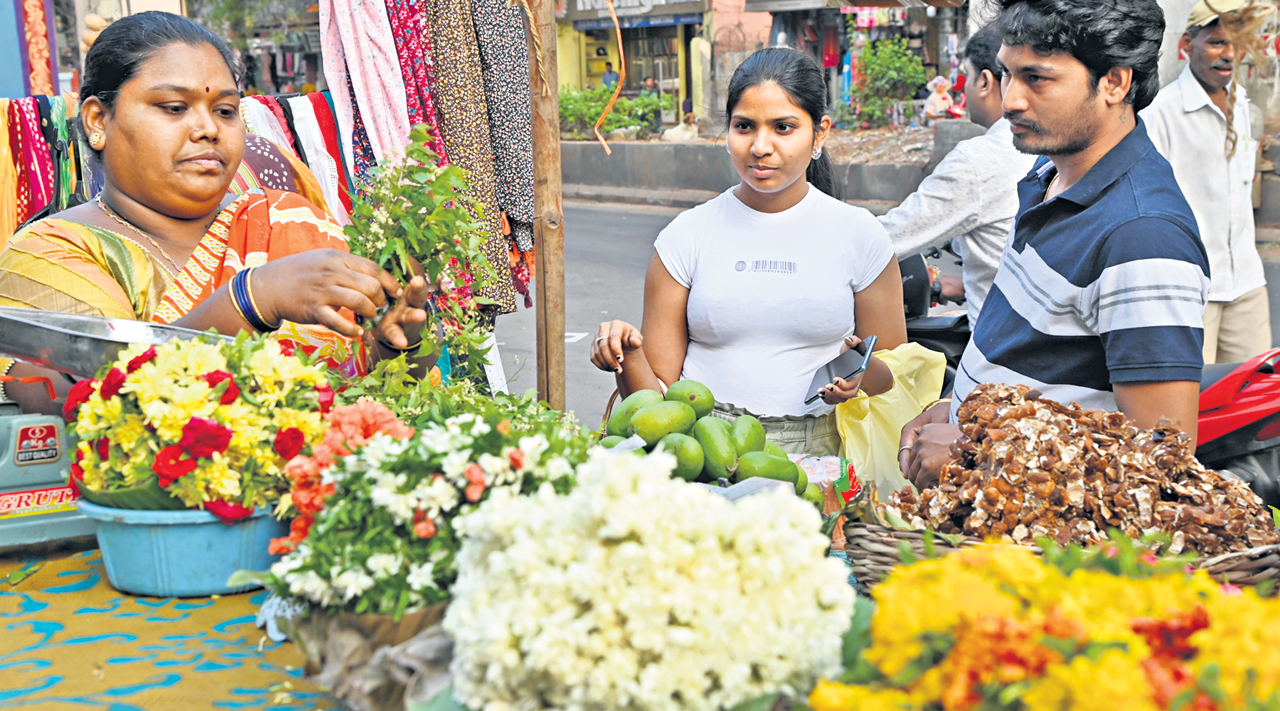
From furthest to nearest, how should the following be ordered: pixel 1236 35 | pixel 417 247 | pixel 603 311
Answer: pixel 603 311 < pixel 1236 35 < pixel 417 247

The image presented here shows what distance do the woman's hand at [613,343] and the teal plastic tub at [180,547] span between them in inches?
43.1

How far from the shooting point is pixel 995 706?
33.7 inches

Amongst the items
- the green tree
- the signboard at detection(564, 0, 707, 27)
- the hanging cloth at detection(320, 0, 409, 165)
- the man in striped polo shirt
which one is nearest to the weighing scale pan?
the man in striped polo shirt

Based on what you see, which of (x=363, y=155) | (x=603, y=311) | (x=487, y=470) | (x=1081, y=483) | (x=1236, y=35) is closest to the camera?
(x=487, y=470)

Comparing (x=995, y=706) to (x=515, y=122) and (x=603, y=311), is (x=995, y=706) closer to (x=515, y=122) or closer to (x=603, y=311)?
(x=515, y=122)

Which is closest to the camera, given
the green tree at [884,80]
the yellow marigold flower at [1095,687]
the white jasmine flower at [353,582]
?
the yellow marigold flower at [1095,687]

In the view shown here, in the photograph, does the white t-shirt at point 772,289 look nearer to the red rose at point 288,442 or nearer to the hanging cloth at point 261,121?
the red rose at point 288,442

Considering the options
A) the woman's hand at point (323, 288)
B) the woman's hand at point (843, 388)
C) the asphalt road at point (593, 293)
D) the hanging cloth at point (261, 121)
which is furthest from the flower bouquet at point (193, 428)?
the asphalt road at point (593, 293)

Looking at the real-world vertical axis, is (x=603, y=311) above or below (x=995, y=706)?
below

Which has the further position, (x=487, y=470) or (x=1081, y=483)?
(x=1081, y=483)

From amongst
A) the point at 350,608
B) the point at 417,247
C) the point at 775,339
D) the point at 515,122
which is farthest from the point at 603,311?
the point at 350,608

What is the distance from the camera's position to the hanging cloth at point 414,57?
396 centimetres

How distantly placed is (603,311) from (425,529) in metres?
7.34

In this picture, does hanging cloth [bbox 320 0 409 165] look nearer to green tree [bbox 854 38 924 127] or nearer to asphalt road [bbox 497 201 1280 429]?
asphalt road [bbox 497 201 1280 429]
